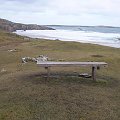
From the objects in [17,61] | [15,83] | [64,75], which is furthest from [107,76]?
[17,61]

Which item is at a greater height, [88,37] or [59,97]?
[59,97]

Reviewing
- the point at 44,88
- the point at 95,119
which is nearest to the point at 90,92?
the point at 44,88

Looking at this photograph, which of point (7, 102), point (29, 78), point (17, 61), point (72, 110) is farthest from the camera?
point (17, 61)

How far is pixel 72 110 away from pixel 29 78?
6.11 meters

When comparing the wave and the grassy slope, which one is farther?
the wave

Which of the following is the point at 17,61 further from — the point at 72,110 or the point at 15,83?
the point at 72,110

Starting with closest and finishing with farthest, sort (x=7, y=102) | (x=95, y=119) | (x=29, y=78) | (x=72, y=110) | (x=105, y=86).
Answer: (x=95, y=119) → (x=72, y=110) → (x=7, y=102) → (x=105, y=86) → (x=29, y=78)

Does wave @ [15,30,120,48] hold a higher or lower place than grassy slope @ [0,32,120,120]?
lower

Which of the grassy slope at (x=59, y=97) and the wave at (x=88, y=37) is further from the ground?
the grassy slope at (x=59, y=97)

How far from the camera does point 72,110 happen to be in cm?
1210

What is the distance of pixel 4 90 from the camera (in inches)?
596

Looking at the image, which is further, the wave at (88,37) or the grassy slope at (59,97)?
the wave at (88,37)

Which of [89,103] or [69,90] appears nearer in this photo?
[89,103]

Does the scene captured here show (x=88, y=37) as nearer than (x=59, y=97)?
No
